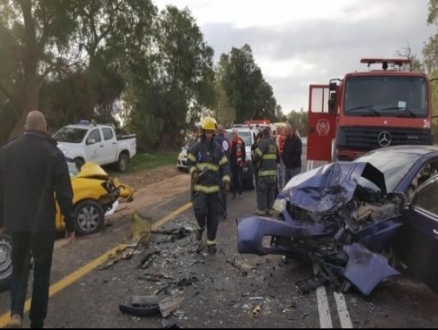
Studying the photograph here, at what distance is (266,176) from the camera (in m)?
10.2

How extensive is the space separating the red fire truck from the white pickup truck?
917cm

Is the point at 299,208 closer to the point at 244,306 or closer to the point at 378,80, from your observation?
the point at 244,306

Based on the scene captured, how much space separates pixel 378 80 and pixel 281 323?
7.39 m

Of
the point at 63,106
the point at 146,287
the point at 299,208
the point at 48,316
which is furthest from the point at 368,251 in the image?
the point at 63,106

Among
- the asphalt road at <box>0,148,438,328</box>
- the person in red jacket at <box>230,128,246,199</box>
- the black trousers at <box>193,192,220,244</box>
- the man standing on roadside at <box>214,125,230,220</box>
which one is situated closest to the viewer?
the asphalt road at <box>0,148,438,328</box>

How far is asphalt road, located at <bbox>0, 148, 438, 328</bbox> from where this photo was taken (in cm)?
457

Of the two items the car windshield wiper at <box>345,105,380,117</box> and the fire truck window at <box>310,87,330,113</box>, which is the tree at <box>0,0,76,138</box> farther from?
the car windshield wiper at <box>345,105,380,117</box>

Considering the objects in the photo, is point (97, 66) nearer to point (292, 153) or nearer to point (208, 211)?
point (292, 153)

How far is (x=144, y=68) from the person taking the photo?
955 inches

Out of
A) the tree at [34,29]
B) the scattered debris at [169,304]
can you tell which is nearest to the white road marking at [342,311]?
the scattered debris at [169,304]

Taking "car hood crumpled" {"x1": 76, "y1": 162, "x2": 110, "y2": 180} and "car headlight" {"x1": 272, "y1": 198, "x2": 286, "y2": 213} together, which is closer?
"car headlight" {"x1": 272, "y1": 198, "x2": 286, "y2": 213}

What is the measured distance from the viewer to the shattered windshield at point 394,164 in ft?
20.6

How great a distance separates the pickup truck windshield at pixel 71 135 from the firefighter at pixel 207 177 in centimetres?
1113

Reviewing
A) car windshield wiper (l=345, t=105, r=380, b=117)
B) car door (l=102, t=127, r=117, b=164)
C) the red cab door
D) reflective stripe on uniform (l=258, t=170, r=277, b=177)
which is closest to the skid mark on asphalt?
reflective stripe on uniform (l=258, t=170, r=277, b=177)
